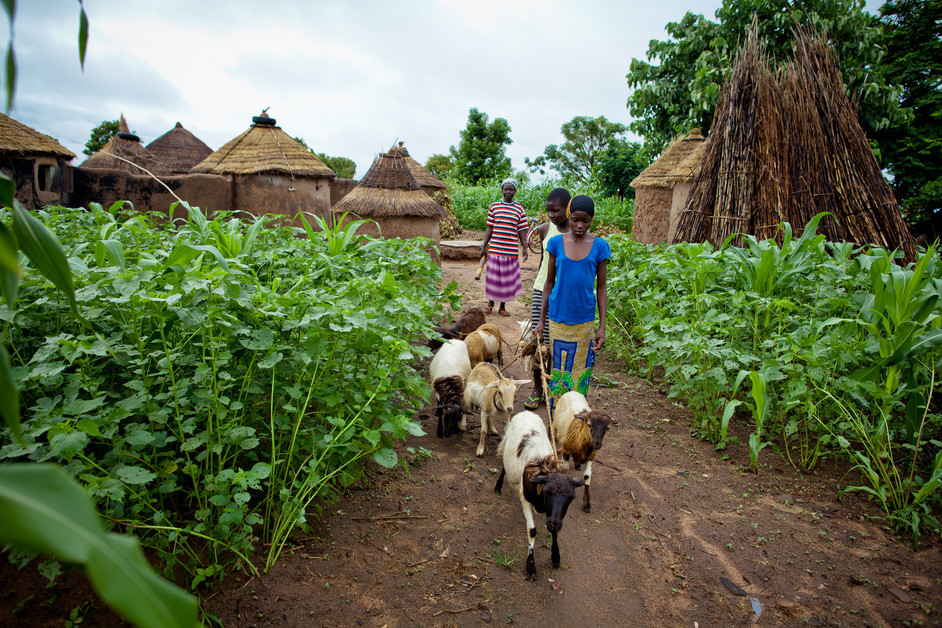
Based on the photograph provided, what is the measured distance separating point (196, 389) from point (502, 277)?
6112mm

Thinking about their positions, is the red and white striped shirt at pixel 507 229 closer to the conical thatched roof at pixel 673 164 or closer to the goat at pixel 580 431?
the goat at pixel 580 431

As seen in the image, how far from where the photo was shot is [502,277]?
A: 8258 millimetres

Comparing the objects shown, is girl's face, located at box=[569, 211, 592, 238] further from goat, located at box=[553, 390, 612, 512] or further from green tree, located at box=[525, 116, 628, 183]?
green tree, located at box=[525, 116, 628, 183]

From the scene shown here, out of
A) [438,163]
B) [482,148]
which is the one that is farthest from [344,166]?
[482,148]

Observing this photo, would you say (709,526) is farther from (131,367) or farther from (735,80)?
(735,80)

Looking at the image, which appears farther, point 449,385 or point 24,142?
point 24,142

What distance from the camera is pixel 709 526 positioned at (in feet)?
11.0

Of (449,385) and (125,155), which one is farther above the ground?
(125,155)

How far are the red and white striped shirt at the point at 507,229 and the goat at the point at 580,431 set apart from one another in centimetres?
444

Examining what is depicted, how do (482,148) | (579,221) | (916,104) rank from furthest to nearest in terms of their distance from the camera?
1. (482,148)
2. (916,104)
3. (579,221)

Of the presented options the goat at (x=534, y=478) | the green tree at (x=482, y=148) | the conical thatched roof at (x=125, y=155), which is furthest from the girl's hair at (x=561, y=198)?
the green tree at (x=482, y=148)

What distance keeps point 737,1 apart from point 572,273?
14.6 metres

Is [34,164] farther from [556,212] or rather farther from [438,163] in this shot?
[438,163]

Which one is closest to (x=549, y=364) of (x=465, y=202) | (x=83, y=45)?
(x=83, y=45)
